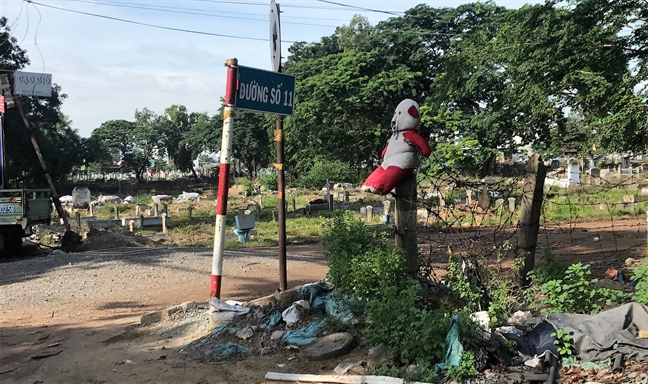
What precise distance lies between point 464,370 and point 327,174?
108ft

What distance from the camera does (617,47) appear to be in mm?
7938

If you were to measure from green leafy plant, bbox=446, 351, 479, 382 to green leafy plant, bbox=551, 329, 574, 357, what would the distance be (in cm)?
72

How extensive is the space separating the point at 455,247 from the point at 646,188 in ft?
62.5

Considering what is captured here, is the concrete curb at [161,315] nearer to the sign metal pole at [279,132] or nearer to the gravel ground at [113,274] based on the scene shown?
the sign metal pole at [279,132]

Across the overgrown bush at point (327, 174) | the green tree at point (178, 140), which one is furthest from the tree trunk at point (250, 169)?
the overgrown bush at point (327, 174)

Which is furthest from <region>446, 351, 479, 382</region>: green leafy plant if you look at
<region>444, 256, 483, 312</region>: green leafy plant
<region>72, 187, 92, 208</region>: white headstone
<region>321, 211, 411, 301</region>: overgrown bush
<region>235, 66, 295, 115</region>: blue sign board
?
<region>72, 187, 92, 208</region>: white headstone

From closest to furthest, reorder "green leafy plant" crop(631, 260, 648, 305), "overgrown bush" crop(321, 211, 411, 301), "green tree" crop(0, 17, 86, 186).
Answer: "green leafy plant" crop(631, 260, 648, 305)
"overgrown bush" crop(321, 211, 411, 301)
"green tree" crop(0, 17, 86, 186)

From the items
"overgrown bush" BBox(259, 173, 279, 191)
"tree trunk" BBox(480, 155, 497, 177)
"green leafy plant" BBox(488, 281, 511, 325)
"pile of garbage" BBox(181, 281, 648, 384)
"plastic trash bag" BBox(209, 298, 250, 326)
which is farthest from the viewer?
"overgrown bush" BBox(259, 173, 279, 191)

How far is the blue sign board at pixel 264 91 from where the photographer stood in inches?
237

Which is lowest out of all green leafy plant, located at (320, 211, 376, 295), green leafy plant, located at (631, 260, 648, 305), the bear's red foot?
green leafy plant, located at (631, 260, 648, 305)

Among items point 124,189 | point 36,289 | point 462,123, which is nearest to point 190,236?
point 36,289

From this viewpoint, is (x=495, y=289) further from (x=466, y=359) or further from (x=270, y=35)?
(x=270, y=35)

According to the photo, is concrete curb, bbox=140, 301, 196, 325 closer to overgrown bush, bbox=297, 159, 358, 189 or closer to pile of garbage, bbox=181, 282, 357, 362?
pile of garbage, bbox=181, 282, 357, 362

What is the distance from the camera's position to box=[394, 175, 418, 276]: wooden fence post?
18.2ft
